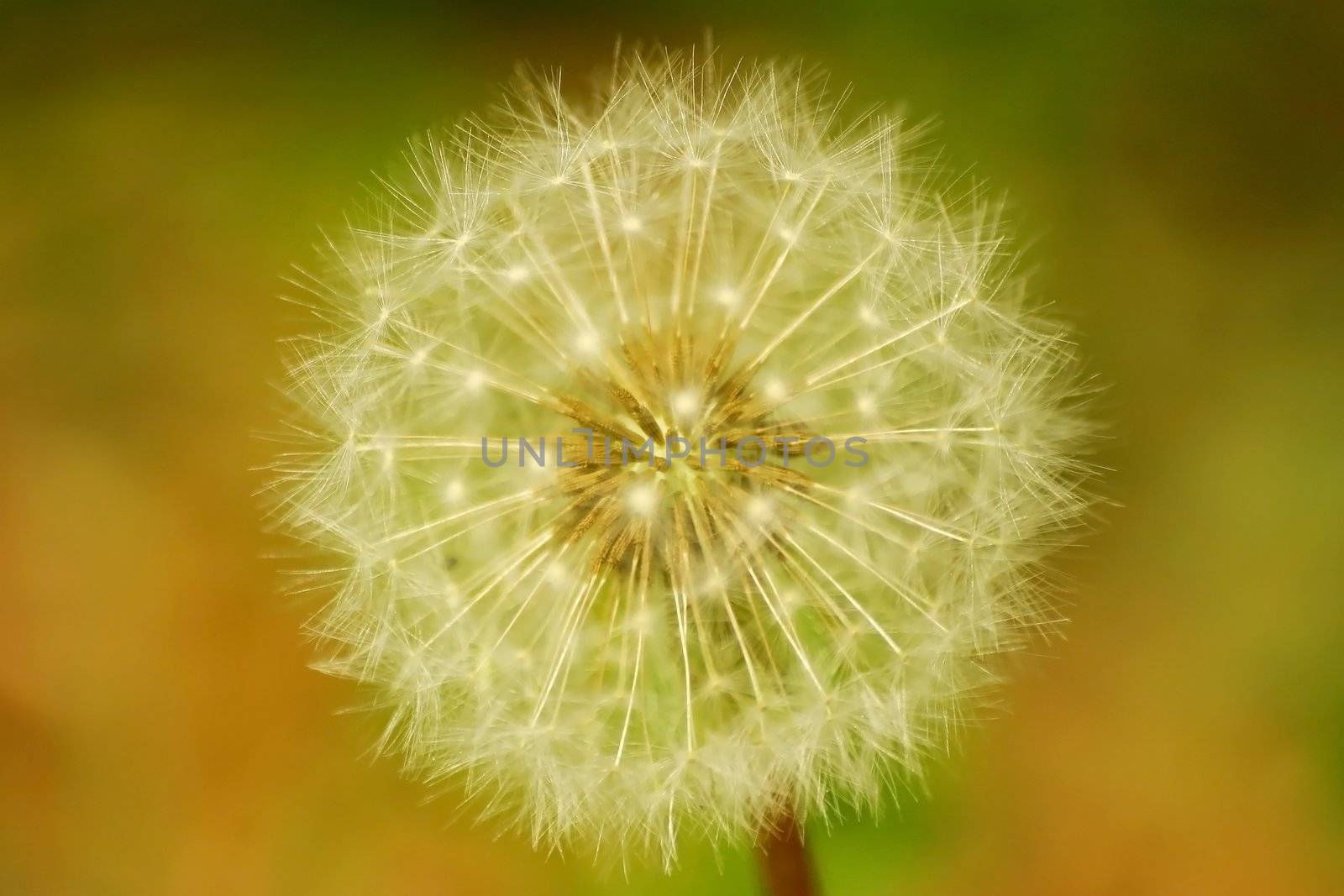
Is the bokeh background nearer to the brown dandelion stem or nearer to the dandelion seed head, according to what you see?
the brown dandelion stem

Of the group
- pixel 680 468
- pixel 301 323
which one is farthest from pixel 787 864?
pixel 301 323

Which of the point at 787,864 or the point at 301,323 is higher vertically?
the point at 301,323

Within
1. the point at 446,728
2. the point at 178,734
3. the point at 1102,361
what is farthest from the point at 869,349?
the point at 178,734

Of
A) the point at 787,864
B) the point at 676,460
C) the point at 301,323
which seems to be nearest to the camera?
the point at 676,460

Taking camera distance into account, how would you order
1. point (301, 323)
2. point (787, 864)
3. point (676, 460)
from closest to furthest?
point (676, 460) < point (787, 864) < point (301, 323)

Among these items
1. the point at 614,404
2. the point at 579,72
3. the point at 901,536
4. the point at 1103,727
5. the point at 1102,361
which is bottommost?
the point at 1103,727

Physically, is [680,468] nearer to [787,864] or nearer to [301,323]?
[787,864]

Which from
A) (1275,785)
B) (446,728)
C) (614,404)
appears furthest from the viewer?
(1275,785)

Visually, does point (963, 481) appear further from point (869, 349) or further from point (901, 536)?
point (869, 349)
